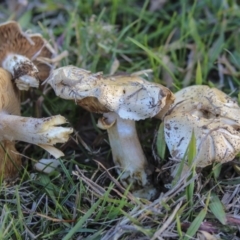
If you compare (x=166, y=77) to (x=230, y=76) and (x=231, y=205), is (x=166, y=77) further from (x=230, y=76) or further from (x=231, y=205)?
(x=231, y=205)

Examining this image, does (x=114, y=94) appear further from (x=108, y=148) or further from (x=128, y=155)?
(x=108, y=148)

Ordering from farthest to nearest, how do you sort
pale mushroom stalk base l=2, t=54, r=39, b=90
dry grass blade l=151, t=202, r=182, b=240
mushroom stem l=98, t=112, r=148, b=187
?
pale mushroom stalk base l=2, t=54, r=39, b=90 → mushroom stem l=98, t=112, r=148, b=187 → dry grass blade l=151, t=202, r=182, b=240

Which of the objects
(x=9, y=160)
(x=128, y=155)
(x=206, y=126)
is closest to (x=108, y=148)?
(x=128, y=155)

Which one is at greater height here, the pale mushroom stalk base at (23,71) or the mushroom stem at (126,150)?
the pale mushroom stalk base at (23,71)

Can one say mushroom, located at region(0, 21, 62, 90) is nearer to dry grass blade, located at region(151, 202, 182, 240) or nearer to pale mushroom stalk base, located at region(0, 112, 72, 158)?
pale mushroom stalk base, located at region(0, 112, 72, 158)

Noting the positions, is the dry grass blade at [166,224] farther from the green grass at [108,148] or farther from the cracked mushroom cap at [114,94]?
the cracked mushroom cap at [114,94]

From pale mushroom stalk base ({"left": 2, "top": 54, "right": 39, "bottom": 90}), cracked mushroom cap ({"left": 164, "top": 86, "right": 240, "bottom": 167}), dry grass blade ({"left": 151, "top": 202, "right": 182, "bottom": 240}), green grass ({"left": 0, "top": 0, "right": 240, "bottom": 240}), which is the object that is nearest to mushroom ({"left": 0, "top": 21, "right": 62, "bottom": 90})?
pale mushroom stalk base ({"left": 2, "top": 54, "right": 39, "bottom": 90})

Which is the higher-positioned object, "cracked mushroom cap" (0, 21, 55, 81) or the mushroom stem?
"cracked mushroom cap" (0, 21, 55, 81)

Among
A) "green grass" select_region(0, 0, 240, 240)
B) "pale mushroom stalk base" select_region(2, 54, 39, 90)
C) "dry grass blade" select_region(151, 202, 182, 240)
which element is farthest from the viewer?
"pale mushroom stalk base" select_region(2, 54, 39, 90)

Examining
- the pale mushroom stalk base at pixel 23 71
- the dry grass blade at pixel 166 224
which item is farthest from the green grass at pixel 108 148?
the pale mushroom stalk base at pixel 23 71
